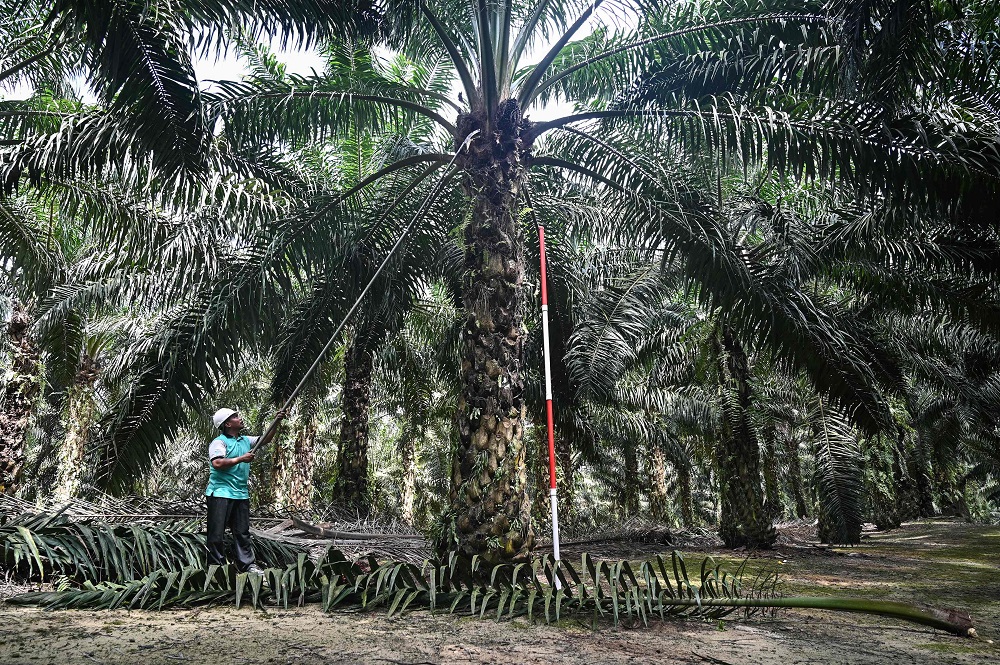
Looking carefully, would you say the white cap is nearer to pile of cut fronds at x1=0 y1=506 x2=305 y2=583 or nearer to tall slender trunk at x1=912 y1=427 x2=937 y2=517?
pile of cut fronds at x1=0 y1=506 x2=305 y2=583

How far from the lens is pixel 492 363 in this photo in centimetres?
657

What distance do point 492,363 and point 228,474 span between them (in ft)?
8.08

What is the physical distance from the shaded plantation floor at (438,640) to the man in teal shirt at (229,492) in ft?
4.90

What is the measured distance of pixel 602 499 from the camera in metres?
43.2

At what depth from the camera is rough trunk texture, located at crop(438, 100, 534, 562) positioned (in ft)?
20.3

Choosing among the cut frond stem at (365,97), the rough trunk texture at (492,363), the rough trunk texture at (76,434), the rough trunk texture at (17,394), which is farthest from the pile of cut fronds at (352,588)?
the rough trunk texture at (76,434)

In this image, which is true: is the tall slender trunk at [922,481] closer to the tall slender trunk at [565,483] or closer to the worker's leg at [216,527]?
the tall slender trunk at [565,483]

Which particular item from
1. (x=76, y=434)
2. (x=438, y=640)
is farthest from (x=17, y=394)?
(x=438, y=640)

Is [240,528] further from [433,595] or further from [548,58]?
[548,58]

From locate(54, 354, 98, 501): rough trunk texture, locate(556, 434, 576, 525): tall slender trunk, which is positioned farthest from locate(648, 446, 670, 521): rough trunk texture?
locate(54, 354, 98, 501): rough trunk texture

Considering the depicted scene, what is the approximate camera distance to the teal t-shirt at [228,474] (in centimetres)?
609

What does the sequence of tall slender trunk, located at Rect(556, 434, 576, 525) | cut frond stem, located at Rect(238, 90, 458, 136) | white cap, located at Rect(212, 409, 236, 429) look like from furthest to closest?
tall slender trunk, located at Rect(556, 434, 576, 525) → cut frond stem, located at Rect(238, 90, 458, 136) → white cap, located at Rect(212, 409, 236, 429)

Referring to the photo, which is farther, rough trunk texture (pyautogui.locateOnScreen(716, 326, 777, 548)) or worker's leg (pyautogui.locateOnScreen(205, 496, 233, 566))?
rough trunk texture (pyautogui.locateOnScreen(716, 326, 777, 548))

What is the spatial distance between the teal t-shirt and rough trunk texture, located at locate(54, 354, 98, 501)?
29.9 ft
